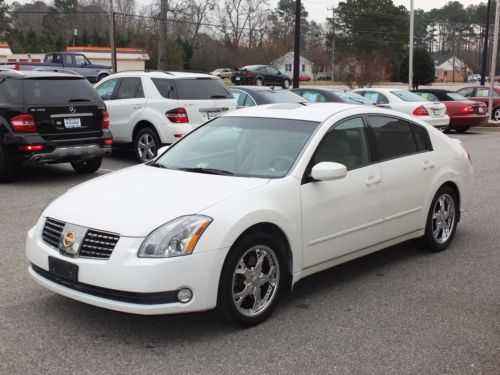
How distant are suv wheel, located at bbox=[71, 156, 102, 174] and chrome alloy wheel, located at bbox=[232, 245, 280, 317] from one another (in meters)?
7.38

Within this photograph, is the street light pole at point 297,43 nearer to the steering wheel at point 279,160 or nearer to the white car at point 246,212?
the white car at point 246,212

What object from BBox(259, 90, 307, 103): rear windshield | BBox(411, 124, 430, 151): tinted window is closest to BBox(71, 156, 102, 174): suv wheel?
BBox(259, 90, 307, 103): rear windshield

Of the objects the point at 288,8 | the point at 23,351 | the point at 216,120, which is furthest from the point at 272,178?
the point at 288,8

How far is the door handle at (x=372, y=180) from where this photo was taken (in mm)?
5309

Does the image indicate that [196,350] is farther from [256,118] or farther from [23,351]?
[256,118]

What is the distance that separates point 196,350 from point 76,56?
35.3m

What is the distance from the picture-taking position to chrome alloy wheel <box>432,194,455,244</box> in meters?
6.32

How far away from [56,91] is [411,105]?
35.1ft

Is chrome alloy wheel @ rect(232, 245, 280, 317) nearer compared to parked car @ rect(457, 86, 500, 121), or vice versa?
chrome alloy wheel @ rect(232, 245, 280, 317)

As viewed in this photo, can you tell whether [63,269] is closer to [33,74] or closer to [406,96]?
[33,74]

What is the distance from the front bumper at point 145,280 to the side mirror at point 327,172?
1030mm

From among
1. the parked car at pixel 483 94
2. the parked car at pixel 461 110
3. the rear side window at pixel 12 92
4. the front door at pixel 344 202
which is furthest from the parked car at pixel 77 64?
the front door at pixel 344 202

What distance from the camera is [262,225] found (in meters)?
4.43

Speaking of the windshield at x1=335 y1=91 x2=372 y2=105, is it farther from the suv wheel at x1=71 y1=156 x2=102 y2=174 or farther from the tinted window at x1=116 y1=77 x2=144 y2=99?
the suv wheel at x1=71 y1=156 x2=102 y2=174
